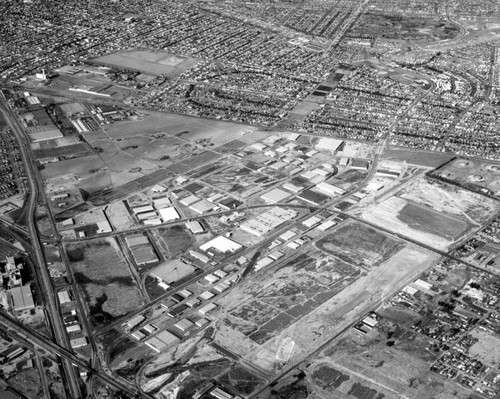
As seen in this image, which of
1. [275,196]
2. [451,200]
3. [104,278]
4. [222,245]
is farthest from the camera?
[275,196]

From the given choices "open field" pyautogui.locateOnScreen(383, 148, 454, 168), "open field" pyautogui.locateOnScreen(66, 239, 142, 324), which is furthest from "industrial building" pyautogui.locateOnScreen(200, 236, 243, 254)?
"open field" pyautogui.locateOnScreen(383, 148, 454, 168)

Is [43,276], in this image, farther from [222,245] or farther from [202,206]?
[202,206]

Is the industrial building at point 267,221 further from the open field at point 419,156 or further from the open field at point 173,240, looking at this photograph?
the open field at point 419,156

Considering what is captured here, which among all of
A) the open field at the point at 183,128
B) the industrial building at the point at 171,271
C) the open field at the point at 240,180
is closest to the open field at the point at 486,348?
the industrial building at the point at 171,271

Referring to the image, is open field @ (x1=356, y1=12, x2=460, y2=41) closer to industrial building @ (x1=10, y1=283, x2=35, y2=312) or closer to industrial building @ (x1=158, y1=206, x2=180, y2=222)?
industrial building @ (x1=158, y1=206, x2=180, y2=222)

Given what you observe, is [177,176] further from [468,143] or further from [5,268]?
[468,143]

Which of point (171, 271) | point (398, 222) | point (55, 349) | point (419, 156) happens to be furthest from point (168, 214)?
point (419, 156)
